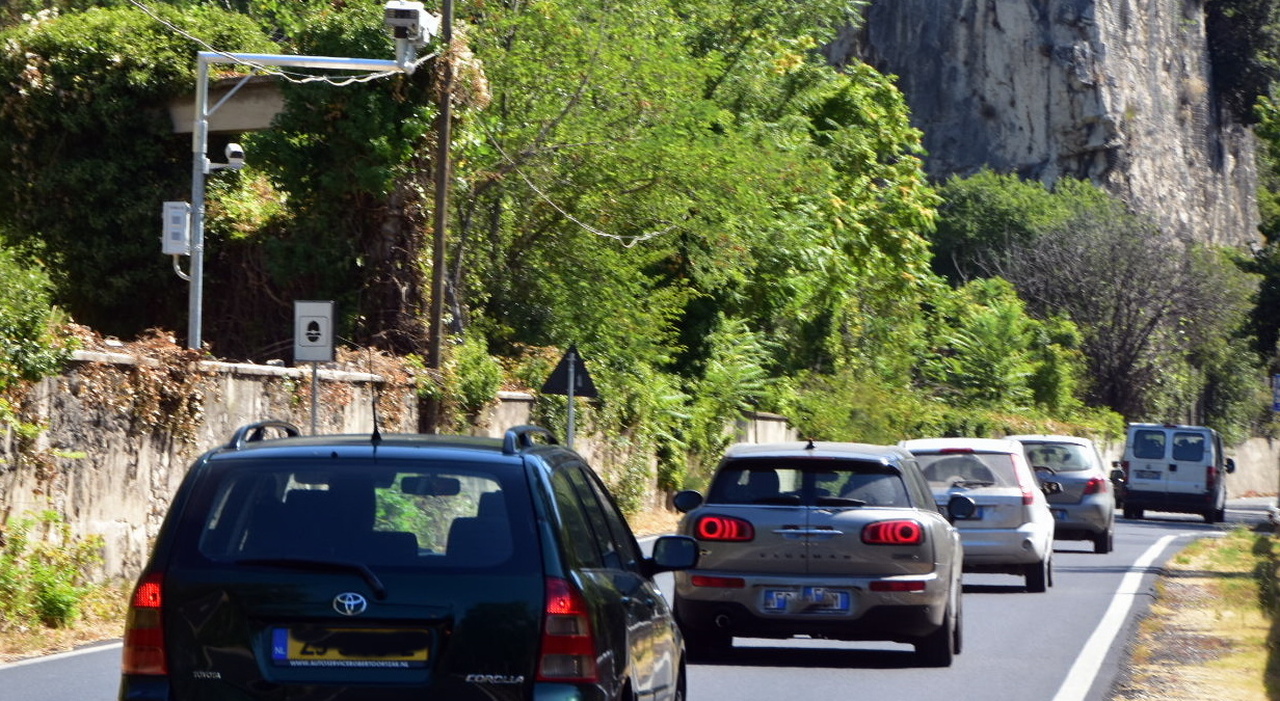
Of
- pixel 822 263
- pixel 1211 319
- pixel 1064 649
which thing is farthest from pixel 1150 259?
pixel 1064 649

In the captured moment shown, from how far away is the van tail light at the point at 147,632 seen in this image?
18.6ft

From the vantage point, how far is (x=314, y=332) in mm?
19156

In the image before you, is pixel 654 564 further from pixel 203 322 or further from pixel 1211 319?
pixel 1211 319

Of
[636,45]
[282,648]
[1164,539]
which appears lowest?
[1164,539]

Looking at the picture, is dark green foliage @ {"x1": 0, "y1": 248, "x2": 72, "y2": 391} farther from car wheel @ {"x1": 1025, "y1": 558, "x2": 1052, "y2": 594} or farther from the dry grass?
car wheel @ {"x1": 1025, "y1": 558, "x2": 1052, "y2": 594}

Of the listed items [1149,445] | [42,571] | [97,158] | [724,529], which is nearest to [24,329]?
[42,571]

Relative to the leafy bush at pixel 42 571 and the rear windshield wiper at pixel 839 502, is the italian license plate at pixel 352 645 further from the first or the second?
the leafy bush at pixel 42 571

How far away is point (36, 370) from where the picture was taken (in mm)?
15023

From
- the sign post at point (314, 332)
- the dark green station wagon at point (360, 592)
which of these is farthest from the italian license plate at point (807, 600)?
the sign post at point (314, 332)

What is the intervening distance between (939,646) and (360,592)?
749 cm

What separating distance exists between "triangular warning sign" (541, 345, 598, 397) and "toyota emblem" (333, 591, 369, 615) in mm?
19073

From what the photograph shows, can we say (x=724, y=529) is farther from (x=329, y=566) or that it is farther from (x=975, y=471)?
(x=329, y=566)

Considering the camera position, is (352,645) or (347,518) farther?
(347,518)

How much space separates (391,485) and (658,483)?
27526mm
